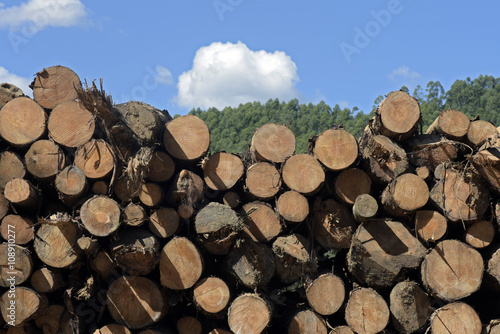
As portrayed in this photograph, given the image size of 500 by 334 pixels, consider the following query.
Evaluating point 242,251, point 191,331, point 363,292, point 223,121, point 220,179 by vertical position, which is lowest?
point 191,331

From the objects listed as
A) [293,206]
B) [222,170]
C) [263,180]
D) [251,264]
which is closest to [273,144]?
[263,180]

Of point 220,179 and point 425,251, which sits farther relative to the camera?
point 220,179

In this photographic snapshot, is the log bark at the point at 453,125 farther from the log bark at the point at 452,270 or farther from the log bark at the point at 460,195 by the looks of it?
the log bark at the point at 452,270

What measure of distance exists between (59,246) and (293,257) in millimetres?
2408

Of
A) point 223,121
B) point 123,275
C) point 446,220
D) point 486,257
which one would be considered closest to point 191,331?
point 123,275

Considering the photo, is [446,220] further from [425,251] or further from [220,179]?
[220,179]

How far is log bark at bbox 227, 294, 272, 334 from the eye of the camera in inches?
183

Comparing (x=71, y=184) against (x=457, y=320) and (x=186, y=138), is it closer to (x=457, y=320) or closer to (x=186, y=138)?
(x=186, y=138)

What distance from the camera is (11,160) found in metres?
4.87

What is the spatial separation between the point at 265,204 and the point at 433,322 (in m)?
2.09

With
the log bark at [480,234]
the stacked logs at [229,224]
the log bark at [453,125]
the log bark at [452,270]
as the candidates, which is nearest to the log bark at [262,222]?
the stacked logs at [229,224]

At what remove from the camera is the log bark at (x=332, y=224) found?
16.8 ft

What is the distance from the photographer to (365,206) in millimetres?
4680

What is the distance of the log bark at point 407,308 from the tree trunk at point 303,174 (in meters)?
1.34
